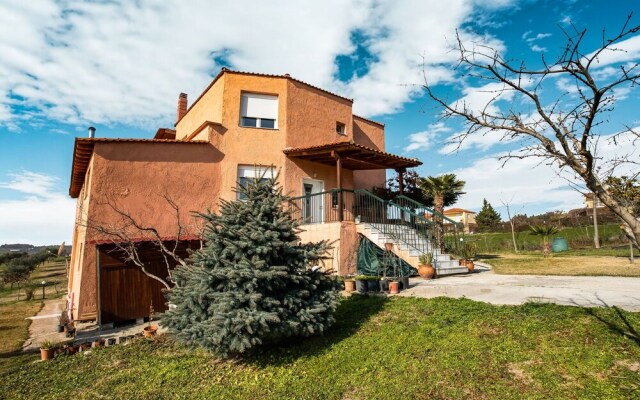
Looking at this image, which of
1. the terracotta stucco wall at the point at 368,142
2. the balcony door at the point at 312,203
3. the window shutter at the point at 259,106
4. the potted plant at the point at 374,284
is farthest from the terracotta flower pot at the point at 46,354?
the terracotta stucco wall at the point at 368,142

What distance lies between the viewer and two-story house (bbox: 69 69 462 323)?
10.6 meters

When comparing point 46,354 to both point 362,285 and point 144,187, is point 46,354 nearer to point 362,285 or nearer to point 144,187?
point 144,187

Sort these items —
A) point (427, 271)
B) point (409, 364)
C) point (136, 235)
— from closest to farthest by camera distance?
1. point (409, 364)
2. point (427, 271)
3. point (136, 235)

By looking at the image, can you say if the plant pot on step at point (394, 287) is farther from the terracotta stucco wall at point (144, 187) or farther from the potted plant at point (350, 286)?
the terracotta stucco wall at point (144, 187)

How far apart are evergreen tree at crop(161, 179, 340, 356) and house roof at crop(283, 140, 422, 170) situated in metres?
5.93

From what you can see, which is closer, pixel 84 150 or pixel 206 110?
pixel 84 150

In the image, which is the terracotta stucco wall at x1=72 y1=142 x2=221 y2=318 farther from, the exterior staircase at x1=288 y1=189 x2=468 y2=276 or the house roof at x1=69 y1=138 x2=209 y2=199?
the exterior staircase at x1=288 y1=189 x2=468 y2=276

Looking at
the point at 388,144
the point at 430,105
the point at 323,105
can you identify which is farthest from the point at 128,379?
the point at 388,144

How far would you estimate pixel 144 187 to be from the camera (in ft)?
39.0

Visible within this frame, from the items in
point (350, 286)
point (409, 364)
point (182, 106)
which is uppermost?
point (182, 106)

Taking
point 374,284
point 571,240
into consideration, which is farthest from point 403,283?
point 571,240

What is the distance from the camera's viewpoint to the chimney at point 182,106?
1841 cm

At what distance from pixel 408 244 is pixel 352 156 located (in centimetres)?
406

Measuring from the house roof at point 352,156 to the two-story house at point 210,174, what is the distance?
4cm
